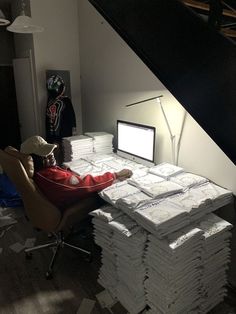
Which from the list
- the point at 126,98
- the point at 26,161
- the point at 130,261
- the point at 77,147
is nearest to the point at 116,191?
the point at 130,261

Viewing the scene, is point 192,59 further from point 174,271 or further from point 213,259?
point 213,259

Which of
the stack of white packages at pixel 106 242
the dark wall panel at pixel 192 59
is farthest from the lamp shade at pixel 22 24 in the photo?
the stack of white packages at pixel 106 242

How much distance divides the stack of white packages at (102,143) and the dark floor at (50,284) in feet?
2.92

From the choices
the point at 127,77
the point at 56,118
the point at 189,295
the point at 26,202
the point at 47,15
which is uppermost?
the point at 47,15

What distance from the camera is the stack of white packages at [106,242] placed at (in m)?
1.61

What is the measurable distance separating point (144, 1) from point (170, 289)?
4.64ft

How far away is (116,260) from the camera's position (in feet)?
5.41

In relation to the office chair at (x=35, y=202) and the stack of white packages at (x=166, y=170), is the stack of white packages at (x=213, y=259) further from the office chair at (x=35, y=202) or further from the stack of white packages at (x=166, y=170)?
the office chair at (x=35, y=202)

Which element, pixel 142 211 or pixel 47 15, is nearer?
pixel 142 211

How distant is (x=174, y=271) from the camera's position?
1.37 m

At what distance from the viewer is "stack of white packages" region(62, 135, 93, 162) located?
2.55 m

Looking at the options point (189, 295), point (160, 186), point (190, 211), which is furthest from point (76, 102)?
point (189, 295)

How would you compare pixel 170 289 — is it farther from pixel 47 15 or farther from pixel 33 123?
pixel 47 15

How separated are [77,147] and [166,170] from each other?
100cm
